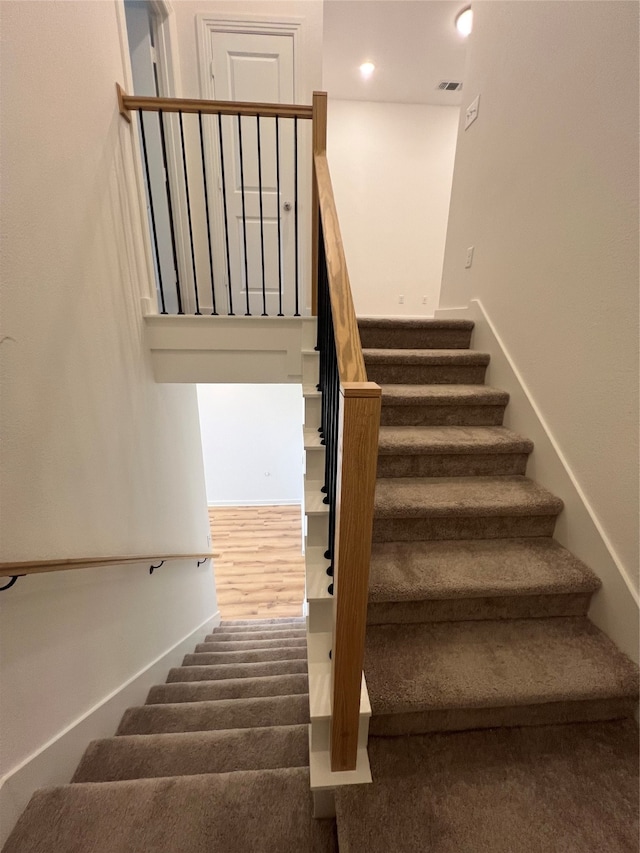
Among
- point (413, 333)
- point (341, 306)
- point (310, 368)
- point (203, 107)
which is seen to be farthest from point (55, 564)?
point (203, 107)

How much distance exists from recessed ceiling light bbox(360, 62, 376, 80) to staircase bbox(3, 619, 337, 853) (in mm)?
4987

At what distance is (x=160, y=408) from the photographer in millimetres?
2326

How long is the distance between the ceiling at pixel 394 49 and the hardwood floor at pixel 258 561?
535 centimetres

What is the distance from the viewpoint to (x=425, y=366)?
81.8 inches

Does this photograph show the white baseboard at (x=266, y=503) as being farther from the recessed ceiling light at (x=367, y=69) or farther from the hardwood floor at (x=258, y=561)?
the recessed ceiling light at (x=367, y=69)

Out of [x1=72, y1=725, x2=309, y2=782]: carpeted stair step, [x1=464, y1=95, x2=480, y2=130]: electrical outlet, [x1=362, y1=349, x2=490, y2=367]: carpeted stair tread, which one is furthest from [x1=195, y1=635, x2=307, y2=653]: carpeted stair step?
[x1=464, y1=95, x2=480, y2=130]: electrical outlet

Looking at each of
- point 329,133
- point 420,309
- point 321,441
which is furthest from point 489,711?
point 329,133

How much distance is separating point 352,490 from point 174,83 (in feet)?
11.1

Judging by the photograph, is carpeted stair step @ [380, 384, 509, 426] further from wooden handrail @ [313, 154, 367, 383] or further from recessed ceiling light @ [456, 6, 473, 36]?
recessed ceiling light @ [456, 6, 473, 36]

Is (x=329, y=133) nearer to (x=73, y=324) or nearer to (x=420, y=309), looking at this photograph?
(x=420, y=309)

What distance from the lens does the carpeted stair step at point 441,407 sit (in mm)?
1859

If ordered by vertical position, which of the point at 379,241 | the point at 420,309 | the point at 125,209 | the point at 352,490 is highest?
the point at 379,241

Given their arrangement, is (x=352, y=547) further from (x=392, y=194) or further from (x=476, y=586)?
(x=392, y=194)

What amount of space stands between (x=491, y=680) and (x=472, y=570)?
34cm
